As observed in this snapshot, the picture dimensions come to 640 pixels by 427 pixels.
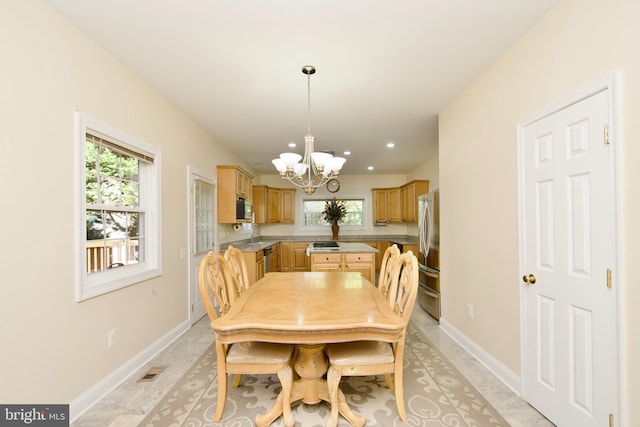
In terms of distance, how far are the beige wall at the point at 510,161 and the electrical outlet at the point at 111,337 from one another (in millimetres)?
3115

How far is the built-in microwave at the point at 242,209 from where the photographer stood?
480 cm

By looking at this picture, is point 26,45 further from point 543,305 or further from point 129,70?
point 543,305

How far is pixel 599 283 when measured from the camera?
5.00 ft

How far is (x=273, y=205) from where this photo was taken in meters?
7.44

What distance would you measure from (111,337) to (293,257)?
5.19 meters

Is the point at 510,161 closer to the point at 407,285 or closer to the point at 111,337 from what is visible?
the point at 407,285

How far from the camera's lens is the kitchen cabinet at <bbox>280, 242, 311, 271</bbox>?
7.36 meters

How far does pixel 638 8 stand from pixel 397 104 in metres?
2.05

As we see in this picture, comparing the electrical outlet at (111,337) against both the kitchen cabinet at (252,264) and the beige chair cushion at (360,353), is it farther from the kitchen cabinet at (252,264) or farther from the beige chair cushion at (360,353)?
the kitchen cabinet at (252,264)

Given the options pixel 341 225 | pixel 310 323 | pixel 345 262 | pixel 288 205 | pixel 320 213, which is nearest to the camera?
pixel 310 323

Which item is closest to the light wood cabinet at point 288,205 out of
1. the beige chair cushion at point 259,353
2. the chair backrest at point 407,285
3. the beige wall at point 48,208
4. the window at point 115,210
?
the window at point 115,210

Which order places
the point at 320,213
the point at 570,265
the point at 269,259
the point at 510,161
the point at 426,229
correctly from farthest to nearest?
the point at 320,213
the point at 269,259
the point at 426,229
the point at 510,161
the point at 570,265

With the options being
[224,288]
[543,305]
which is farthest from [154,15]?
[543,305]

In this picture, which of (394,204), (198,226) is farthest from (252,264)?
(394,204)
